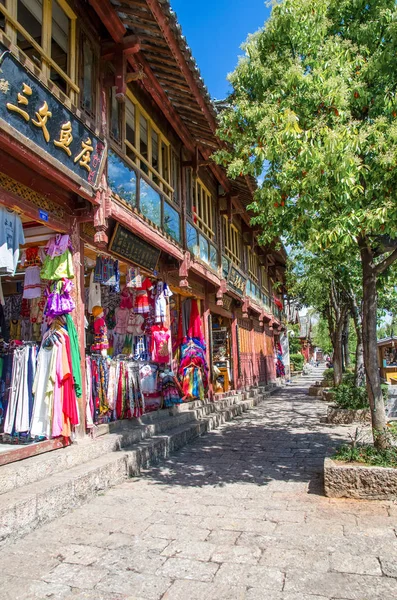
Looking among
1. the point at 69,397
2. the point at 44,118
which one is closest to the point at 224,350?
the point at 69,397

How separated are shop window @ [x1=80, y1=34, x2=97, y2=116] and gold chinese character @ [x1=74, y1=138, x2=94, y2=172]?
792mm

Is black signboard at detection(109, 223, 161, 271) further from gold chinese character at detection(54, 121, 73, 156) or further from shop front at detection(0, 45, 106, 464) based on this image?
gold chinese character at detection(54, 121, 73, 156)

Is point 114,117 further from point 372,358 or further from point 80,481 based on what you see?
point 80,481

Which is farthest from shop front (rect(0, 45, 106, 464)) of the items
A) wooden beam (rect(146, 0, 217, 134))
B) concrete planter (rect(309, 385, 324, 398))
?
concrete planter (rect(309, 385, 324, 398))

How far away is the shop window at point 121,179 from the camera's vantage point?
6.83 metres

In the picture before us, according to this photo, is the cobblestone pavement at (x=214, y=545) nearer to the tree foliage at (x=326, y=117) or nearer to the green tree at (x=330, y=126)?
the green tree at (x=330, y=126)

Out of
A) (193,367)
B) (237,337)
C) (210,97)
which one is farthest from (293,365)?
(210,97)

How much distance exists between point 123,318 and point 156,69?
4.62 metres

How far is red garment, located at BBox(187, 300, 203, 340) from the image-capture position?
1137 cm

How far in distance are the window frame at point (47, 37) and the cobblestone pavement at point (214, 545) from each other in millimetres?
4947

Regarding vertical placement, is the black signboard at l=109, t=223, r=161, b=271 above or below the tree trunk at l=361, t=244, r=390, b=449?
above

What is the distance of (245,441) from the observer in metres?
8.36

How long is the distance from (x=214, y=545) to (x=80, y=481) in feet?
6.12

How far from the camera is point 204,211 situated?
12.4 meters
